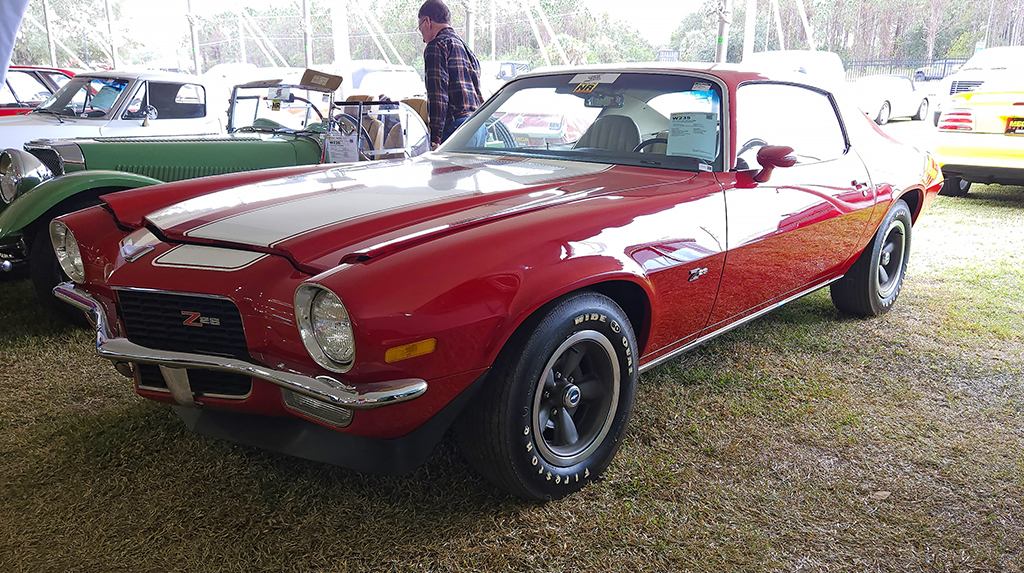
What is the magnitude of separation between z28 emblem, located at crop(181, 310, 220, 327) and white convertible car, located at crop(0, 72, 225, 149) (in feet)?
17.1

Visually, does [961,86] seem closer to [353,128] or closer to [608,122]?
[353,128]

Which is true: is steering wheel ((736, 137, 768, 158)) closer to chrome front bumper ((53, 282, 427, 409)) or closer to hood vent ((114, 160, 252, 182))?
chrome front bumper ((53, 282, 427, 409))

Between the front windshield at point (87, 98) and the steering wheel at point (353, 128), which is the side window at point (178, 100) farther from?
the steering wheel at point (353, 128)

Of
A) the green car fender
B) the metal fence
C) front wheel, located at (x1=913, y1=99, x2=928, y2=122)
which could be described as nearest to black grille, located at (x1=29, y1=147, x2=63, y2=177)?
the green car fender

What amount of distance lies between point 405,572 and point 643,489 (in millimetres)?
843

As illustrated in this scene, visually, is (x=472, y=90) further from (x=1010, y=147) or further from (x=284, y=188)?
(x=1010, y=147)

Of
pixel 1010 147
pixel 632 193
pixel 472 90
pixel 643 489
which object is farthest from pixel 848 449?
pixel 1010 147

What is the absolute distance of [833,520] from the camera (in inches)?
85.4

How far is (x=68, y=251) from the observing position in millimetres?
2490

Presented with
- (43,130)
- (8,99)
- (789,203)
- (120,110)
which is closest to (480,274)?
(789,203)

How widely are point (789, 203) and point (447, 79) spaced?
2.60 metres

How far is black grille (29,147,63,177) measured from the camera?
4434mm

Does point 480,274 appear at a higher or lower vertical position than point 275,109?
lower

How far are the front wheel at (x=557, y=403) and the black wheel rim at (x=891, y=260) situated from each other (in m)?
2.47
